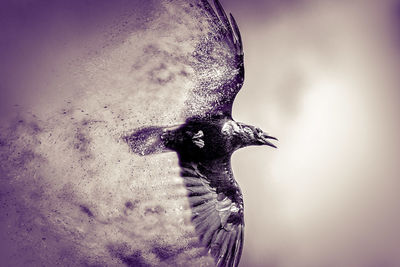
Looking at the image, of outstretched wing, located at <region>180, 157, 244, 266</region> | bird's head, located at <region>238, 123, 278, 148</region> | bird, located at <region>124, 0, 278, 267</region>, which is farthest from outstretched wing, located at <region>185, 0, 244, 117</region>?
outstretched wing, located at <region>180, 157, 244, 266</region>

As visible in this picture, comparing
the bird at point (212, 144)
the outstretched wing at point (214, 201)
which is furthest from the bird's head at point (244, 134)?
the outstretched wing at point (214, 201)

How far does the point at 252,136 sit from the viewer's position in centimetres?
151

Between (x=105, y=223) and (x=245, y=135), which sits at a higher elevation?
(x=245, y=135)


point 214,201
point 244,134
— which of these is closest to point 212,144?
point 244,134

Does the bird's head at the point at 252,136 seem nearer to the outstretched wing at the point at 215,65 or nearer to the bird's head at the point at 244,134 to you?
the bird's head at the point at 244,134

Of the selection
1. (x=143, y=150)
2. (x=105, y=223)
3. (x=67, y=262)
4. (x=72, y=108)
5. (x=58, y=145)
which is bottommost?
(x=67, y=262)

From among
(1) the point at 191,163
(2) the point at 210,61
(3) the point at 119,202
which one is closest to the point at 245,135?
(1) the point at 191,163

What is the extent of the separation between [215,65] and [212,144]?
0.43 meters

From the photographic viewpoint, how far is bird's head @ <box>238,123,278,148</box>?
1.49 m

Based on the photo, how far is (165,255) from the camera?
1.83m

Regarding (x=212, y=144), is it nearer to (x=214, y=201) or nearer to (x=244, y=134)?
(x=244, y=134)

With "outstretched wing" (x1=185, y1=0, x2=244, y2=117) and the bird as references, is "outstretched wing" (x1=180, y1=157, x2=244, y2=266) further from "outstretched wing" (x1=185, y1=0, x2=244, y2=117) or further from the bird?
"outstretched wing" (x1=185, y1=0, x2=244, y2=117)

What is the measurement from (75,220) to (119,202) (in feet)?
0.97

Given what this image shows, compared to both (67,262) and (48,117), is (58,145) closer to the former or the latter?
(48,117)
